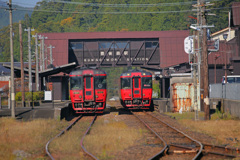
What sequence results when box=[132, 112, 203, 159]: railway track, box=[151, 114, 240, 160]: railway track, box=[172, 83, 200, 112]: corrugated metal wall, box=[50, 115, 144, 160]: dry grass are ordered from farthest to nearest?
box=[172, 83, 200, 112]: corrugated metal wall
box=[50, 115, 144, 160]: dry grass
box=[132, 112, 203, 159]: railway track
box=[151, 114, 240, 160]: railway track

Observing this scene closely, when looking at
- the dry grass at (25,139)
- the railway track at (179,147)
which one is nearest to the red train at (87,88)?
the dry grass at (25,139)

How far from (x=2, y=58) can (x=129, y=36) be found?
84320 mm

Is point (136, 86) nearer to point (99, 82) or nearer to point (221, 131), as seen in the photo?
point (99, 82)

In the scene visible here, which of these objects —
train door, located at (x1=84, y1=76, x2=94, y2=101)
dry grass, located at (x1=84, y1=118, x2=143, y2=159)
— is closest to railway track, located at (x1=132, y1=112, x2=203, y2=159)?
dry grass, located at (x1=84, y1=118, x2=143, y2=159)

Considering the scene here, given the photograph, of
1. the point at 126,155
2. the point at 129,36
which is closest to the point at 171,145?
the point at 126,155

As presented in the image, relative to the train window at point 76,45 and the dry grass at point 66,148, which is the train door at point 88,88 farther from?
the train window at point 76,45

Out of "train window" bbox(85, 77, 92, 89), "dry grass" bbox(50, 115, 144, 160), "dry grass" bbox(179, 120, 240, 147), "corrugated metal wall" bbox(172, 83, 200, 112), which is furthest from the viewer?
"corrugated metal wall" bbox(172, 83, 200, 112)

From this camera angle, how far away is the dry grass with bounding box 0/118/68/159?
36.7ft

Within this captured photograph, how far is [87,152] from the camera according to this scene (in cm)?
1083

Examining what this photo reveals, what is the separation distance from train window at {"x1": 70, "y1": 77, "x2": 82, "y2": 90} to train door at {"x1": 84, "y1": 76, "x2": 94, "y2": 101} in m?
0.41

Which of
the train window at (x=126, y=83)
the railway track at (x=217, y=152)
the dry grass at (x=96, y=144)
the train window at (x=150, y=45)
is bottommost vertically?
the railway track at (x=217, y=152)

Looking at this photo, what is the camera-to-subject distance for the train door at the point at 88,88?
23.9 m

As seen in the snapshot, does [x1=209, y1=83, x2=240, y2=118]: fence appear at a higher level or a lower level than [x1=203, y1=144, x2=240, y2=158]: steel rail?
higher

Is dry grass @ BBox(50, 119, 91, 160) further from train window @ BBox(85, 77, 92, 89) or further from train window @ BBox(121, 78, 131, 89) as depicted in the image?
train window @ BBox(121, 78, 131, 89)
